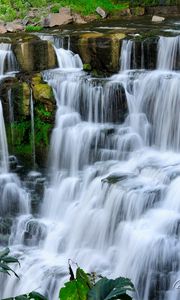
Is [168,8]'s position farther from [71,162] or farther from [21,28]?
[71,162]

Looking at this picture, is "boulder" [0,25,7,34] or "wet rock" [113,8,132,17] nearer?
"boulder" [0,25,7,34]

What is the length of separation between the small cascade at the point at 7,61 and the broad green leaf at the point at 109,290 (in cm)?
1138

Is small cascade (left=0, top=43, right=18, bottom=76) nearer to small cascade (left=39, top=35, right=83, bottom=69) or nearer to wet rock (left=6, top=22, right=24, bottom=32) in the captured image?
small cascade (left=39, top=35, right=83, bottom=69)

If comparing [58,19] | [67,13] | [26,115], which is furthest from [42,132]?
[67,13]

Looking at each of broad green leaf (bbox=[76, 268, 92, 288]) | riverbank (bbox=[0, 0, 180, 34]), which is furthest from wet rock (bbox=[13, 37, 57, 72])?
broad green leaf (bbox=[76, 268, 92, 288])

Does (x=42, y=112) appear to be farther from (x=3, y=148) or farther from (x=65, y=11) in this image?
(x=65, y=11)

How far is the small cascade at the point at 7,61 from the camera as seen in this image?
1368 centimetres

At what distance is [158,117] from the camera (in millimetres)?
11742

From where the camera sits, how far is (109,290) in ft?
9.53

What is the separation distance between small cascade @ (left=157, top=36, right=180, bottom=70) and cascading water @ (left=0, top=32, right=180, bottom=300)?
0.03 metres

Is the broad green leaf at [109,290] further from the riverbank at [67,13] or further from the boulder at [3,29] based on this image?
the riverbank at [67,13]

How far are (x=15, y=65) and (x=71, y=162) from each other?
3719mm

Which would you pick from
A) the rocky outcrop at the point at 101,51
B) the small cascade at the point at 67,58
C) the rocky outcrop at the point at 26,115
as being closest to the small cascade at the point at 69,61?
the small cascade at the point at 67,58

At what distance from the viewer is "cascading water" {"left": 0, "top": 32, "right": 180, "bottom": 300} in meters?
8.40
